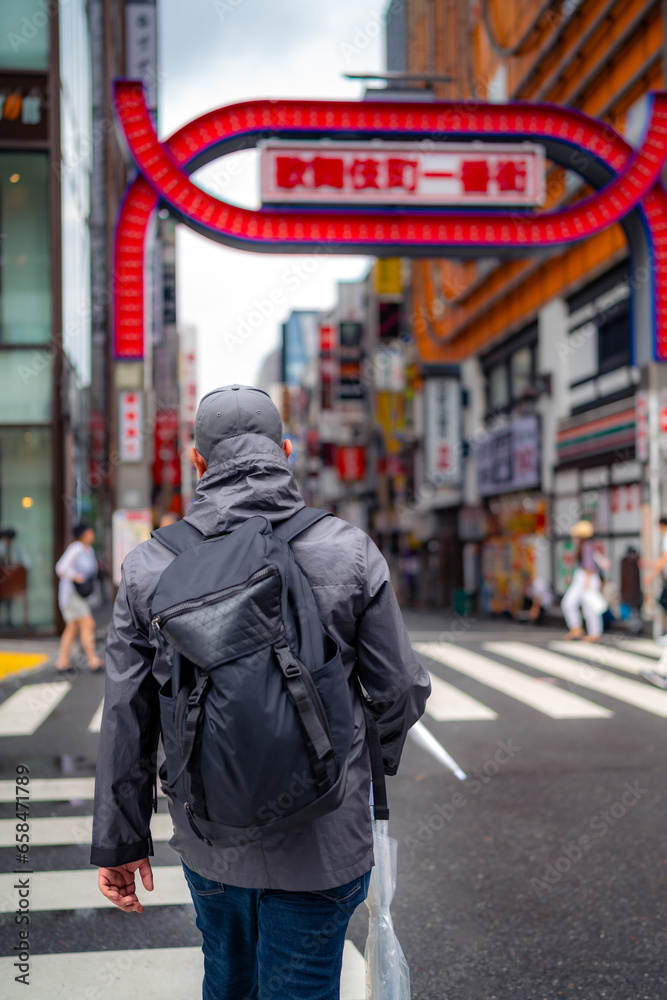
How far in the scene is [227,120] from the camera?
1552 cm

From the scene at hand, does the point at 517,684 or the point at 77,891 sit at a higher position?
the point at 77,891

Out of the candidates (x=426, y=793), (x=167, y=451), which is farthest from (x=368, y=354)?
(x=426, y=793)

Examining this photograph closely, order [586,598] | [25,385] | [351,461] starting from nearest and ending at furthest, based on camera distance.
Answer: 1. [586,598]
2. [25,385]
3. [351,461]

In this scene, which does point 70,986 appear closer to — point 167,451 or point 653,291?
point 653,291

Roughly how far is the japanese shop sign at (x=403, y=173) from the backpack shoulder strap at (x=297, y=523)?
14.3m

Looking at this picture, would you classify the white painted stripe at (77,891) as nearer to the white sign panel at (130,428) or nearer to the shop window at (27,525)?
the white sign panel at (130,428)

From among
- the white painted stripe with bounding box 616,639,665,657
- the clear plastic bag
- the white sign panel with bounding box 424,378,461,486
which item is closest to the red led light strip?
the white painted stripe with bounding box 616,639,665,657

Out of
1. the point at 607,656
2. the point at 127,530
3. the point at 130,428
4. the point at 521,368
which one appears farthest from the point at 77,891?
the point at 521,368

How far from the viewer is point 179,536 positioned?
2.00 m

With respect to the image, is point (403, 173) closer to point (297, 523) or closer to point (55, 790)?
point (55, 790)

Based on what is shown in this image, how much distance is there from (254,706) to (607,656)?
11377 mm

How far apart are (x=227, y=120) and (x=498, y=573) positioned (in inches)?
691

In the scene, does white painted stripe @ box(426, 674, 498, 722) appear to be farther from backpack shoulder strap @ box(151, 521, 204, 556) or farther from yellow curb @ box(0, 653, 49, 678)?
backpack shoulder strap @ box(151, 521, 204, 556)

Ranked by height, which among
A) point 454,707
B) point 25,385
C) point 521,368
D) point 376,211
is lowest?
point 454,707
